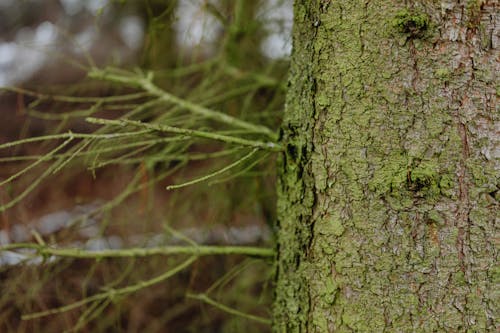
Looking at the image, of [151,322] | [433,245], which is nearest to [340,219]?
[433,245]

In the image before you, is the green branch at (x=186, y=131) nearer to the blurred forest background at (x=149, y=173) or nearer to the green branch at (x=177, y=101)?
the blurred forest background at (x=149, y=173)

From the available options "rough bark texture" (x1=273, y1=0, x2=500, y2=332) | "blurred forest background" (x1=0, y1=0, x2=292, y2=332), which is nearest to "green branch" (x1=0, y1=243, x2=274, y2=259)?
"blurred forest background" (x1=0, y1=0, x2=292, y2=332)

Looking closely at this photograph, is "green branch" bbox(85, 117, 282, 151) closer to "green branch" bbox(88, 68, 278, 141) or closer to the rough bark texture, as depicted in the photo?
the rough bark texture

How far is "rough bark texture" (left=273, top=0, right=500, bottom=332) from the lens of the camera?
1281 mm

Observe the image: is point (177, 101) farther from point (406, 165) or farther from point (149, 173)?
point (406, 165)

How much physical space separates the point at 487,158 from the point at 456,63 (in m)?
0.24

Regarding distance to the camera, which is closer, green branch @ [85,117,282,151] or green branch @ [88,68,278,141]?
green branch @ [85,117,282,151]

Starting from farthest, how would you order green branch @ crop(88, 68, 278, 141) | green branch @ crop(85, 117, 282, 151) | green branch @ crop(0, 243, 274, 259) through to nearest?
green branch @ crop(88, 68, 278, 141) < green branch @ crop(0, 243, 274, 259) < green branch @ crop(85, 117, 282, 151)

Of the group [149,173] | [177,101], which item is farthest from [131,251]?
[149,173]

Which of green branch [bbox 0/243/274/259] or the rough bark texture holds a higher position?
the rough bark texture

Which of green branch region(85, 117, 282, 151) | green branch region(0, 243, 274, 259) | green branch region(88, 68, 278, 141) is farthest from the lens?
green branch region(88, 68, 278, 141)

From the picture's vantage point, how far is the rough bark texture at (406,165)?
4.20 feet

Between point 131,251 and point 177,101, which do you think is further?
point 177,101

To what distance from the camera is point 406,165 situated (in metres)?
1.32
